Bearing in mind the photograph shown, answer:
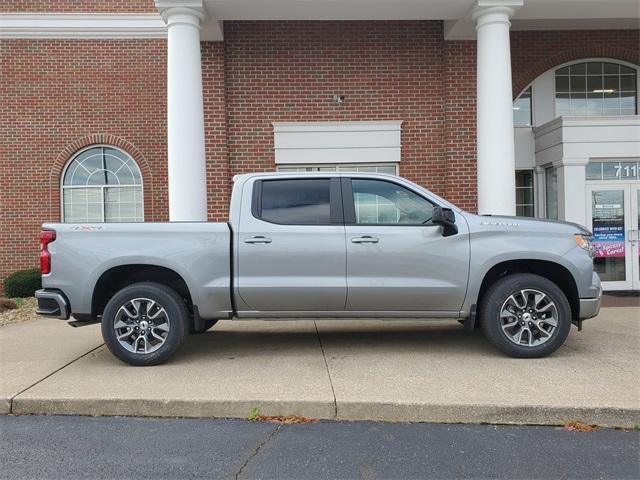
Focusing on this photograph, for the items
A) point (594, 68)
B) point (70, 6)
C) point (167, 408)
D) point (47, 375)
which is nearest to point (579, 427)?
point (167, 408)

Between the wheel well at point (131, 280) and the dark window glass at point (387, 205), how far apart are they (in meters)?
1.96

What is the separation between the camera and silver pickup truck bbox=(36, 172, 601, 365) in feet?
18.2

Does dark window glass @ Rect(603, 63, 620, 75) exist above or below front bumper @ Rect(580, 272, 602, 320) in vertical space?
above

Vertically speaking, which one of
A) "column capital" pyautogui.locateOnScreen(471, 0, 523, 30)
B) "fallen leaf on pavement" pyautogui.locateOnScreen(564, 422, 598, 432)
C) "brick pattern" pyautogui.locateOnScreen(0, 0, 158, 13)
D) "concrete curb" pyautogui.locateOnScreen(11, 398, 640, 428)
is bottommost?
"fallen leaf on pavement" pyautogui.locateOnScreen(564, 422, 598, 432)

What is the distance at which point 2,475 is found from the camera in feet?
11.5

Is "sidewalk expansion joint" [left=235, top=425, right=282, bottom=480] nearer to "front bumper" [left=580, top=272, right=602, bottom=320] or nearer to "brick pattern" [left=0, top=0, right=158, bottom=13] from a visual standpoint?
"front bumper" [left=580, top=272, right=602, bottom=320]

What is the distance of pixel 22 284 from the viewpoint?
35.6 feet

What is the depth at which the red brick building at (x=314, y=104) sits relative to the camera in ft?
29.3

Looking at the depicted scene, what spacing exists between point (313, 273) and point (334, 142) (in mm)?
5490

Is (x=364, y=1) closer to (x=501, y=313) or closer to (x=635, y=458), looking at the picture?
(x=501, y=313)

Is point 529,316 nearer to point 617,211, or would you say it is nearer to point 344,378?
point 344,378

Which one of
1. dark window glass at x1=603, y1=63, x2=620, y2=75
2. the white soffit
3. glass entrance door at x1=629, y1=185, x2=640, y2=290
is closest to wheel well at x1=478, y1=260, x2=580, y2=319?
the white soffit

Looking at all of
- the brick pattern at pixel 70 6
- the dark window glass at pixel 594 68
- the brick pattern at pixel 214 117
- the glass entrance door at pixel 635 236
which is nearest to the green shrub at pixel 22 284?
the brick pattern at pixel 214 117

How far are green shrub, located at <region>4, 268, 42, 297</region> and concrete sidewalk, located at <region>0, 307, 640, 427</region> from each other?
13.5 ft
